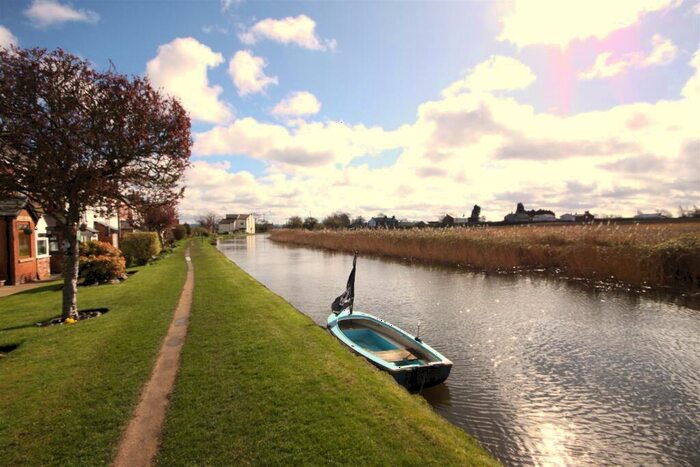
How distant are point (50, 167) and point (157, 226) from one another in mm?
39638

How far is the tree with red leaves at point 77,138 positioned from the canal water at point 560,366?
26.8 ft

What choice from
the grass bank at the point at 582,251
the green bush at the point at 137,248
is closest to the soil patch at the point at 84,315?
the green bush at the point at 137,248

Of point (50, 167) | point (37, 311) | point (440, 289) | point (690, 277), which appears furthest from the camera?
point (440, 289)

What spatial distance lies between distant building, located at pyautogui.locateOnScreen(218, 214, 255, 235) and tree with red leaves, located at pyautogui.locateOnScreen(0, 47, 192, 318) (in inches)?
5495

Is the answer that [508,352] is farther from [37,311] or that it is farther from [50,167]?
[37,311]

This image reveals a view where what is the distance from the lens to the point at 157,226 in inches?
1847

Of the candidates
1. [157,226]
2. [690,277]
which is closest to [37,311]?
[690,277]

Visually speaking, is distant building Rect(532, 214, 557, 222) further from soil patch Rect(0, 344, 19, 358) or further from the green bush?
soil patch Rect(0, 344, 19, 358)

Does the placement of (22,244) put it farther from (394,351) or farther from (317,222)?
(317,222)

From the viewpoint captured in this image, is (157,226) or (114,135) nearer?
(114,135)

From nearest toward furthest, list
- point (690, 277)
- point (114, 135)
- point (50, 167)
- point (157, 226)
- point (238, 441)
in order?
point (238, 441) < point (50, 167) < point (114, 135) < point (690, 277) < point (157, 226)

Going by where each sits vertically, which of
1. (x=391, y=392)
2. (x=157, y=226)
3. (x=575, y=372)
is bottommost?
(x=575, y=372)

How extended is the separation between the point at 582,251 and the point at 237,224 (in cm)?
14774

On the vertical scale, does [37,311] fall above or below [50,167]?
below
